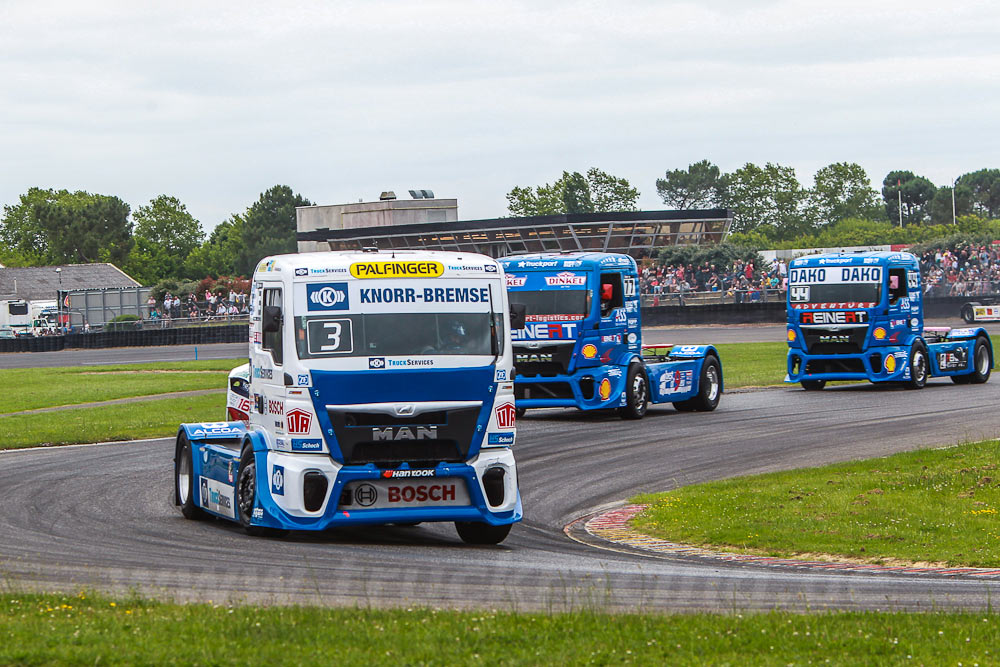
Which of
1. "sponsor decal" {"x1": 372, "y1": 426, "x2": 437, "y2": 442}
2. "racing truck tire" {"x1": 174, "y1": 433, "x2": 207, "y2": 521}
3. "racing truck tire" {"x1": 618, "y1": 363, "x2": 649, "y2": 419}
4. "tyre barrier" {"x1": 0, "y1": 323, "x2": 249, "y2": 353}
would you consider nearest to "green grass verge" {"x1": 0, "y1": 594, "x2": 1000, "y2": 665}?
"sponsor decal" {"x1": 372, "y1": 426, "x2": 437, "y2": 442}

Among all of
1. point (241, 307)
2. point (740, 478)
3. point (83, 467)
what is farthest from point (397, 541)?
point (241, 307)

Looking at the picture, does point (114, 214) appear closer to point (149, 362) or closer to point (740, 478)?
point (149, 362)

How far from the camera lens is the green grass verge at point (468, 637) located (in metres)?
6.89

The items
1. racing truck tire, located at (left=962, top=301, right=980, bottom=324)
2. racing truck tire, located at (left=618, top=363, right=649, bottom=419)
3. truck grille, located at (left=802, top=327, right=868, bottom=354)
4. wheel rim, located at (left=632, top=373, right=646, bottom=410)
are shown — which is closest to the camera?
racing truck tire, located at (left=618, top=363, right=649, bottom=419)

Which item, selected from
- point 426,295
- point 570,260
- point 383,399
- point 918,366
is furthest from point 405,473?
point 918,366

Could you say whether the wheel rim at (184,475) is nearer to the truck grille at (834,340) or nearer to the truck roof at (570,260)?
the truck roof at (570,260)

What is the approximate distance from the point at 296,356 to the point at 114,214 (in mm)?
157790

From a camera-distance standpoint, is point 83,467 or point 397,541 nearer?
point 397,541

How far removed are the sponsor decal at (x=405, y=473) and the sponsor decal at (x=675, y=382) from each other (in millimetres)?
13433

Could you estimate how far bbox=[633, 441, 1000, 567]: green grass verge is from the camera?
11898 mm

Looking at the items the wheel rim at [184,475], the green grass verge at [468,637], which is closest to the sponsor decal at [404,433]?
the wheel rim at [184,475]

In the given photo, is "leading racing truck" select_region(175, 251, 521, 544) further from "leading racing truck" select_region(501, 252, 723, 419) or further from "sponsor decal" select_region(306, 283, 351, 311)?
"leading racing truck" select_region(501, 252, 723, 419)

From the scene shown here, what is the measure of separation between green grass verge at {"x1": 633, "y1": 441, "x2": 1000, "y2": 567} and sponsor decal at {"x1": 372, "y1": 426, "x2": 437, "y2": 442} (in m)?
2.94

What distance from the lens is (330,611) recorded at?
8.13 meters
